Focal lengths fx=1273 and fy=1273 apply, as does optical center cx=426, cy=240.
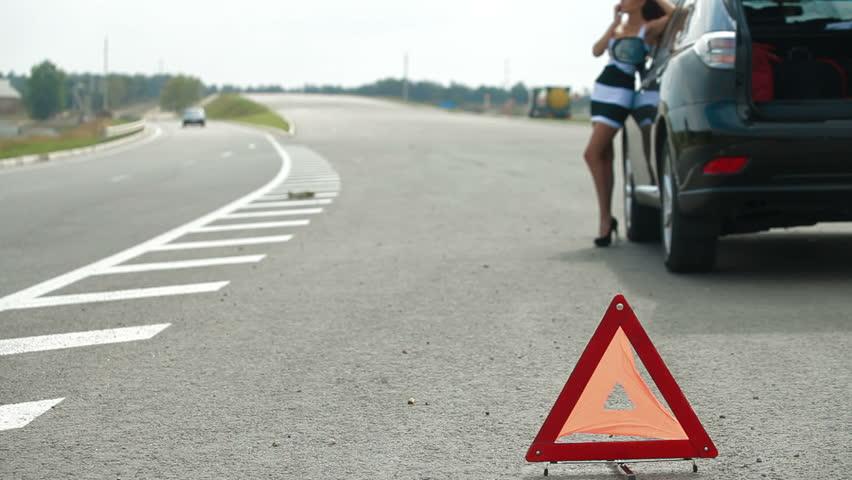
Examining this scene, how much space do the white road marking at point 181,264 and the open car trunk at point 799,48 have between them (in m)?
3.90

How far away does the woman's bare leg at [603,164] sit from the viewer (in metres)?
9.96

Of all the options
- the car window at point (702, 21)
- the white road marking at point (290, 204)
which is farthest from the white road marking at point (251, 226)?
the car window at point (702, 21)

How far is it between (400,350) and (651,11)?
17.1 feet

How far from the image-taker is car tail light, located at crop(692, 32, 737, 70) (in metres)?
7.45

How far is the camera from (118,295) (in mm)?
7785

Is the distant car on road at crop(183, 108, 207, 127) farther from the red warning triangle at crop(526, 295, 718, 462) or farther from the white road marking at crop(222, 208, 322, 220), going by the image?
the red warning triangle at crop(526, 295, 718, 462)

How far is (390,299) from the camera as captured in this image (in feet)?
24.3

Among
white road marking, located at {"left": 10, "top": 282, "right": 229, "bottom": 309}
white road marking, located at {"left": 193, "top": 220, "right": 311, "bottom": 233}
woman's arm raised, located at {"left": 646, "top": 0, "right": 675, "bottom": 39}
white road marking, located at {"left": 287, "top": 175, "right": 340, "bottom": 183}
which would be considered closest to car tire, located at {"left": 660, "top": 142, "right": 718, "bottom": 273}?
woman's arm raised, located at {"left": 646, "top": 0, "right": 675, "bottom": 39}

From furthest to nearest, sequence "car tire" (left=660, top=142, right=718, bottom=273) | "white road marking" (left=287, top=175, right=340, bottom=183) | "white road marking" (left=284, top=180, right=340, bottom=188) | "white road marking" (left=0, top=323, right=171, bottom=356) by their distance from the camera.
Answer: "white road marking" (left=287, top=175, right=340, bottom=183) → "white road marking" (left=284, top=180, right=340, bottom=188) → "car tire" (left=660, top=142, right=718, bottom=273) → "white road marking" (left=0, top=323, right=171, bottom=356)

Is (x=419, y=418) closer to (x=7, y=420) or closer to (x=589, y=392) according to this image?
(x=589, y=392)

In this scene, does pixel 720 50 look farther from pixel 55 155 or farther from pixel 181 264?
pixel 55 155

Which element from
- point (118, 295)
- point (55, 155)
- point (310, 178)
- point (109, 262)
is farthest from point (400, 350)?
point (55, 155)

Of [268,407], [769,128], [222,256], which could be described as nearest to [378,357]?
[268,407]

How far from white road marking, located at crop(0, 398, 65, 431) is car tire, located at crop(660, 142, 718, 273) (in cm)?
434
